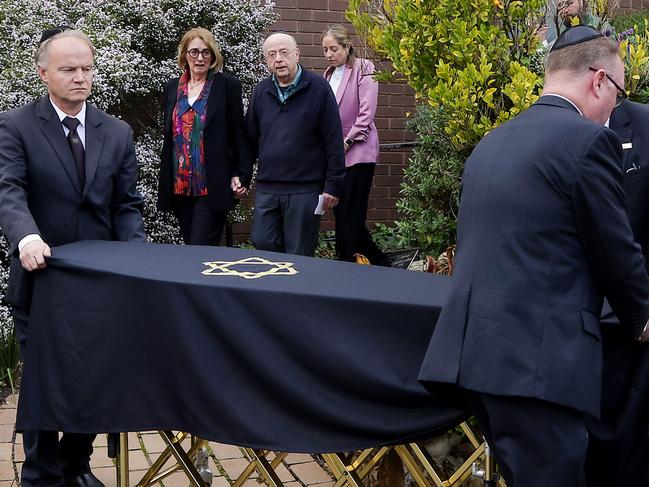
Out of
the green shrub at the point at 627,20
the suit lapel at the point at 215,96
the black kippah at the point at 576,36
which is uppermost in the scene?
Result: the green shrub at the point at 627,20

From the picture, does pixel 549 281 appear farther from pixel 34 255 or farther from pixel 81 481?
pixel 81 481

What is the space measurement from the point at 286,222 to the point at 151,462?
6.19ft

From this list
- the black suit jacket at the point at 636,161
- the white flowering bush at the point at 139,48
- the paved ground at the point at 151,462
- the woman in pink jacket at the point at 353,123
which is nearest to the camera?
the black suit jacket at the point at 636,161

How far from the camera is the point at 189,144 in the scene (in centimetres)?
659

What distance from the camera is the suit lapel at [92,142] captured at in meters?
4.37

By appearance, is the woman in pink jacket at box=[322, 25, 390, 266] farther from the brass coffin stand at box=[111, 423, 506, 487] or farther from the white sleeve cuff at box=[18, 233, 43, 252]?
the white sleeve cuff at box=[18, 233, 43, 252]

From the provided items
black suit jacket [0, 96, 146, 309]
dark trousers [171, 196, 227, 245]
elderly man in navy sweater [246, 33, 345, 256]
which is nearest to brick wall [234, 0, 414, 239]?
dark trousers [171, 196, 227, 245]

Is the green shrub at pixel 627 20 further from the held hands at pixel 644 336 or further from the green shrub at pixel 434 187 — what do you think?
the held hands at pixel 644 336

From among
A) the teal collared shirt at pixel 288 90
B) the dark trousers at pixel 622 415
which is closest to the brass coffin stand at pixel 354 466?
the dark trousers at pixel 622 415

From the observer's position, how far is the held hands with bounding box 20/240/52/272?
3.82m

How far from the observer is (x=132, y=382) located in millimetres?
3629

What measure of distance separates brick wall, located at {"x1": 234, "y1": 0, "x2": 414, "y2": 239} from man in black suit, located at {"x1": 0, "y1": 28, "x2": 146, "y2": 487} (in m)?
5.00

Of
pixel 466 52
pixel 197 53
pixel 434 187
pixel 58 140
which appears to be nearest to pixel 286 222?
pixel 434 187

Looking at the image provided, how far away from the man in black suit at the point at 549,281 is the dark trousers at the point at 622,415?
0.79 feet
